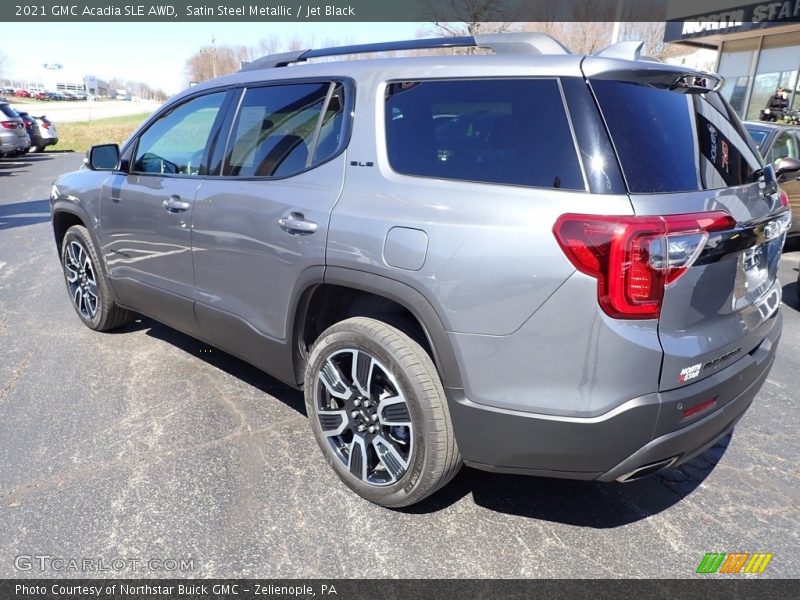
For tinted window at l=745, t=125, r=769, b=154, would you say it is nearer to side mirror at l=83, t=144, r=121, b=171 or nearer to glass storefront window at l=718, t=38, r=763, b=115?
side mirror at l=83, t=144, r=121, b=171

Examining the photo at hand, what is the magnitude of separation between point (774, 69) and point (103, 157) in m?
21.1

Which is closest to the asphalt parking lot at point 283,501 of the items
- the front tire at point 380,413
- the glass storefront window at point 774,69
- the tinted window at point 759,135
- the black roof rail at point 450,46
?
the front tire at point 380,413

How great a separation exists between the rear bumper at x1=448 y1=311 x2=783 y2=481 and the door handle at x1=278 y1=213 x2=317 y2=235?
97 centimetres

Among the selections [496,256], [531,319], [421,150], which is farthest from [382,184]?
[531,319]

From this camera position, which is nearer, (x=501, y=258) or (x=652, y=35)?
(x=501, y=258)

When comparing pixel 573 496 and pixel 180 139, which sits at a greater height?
pixel 180 139

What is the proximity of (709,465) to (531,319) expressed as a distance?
68.5 inches

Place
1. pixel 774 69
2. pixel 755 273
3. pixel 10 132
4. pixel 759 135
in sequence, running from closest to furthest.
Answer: pixel 755 273, pixel 759 135, pixel 10 132, pixel 774 69

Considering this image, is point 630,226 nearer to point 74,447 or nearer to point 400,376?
point 400,376

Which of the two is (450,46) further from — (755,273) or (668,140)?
(755,273)

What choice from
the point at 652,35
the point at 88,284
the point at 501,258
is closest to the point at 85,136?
the point at 652,35

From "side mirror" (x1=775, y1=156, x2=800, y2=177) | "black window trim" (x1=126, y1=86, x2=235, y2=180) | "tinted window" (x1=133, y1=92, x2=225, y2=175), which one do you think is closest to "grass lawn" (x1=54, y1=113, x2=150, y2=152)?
"black window trim" (x1=126, y1=86, x2=235, y2=180)

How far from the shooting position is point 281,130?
3004mm

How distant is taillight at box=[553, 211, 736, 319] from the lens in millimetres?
1895
